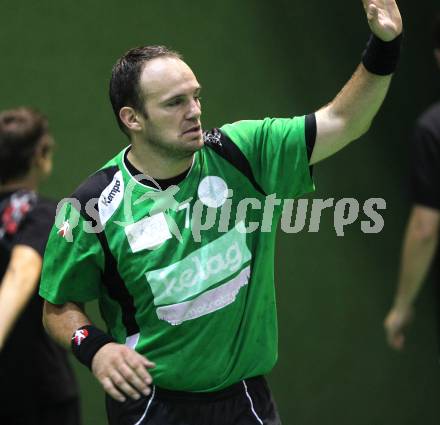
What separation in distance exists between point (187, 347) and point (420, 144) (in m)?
1.23

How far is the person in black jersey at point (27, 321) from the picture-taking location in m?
3.36

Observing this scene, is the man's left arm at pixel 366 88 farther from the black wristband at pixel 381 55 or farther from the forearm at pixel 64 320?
the forearm at pixel 64 320

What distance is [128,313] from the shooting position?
2928mm

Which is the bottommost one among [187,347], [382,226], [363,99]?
[382,226]

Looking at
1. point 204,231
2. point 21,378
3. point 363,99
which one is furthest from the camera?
point 21,378

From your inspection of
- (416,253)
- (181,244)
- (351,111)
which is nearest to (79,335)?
(181,244)

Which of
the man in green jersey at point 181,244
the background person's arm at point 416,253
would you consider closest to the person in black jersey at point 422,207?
the background person's arm at point 416,253

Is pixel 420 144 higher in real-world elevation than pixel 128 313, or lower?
higher

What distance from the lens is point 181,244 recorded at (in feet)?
9.32

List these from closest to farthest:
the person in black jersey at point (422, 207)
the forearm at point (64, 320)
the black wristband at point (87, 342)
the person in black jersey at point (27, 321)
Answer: the black wristband at point (87, 342) < the forearm at point (64, 320) < the person in black jersey at point (27, 321) < the person in black jersey at point (422, 207)

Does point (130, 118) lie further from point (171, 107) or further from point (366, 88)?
point (366, 88)

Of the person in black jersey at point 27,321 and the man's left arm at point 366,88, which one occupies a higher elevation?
the man's left arm at point 366,88

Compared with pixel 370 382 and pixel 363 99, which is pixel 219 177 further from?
pixel 370 382

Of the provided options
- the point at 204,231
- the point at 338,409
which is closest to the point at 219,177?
the point at 204,231
